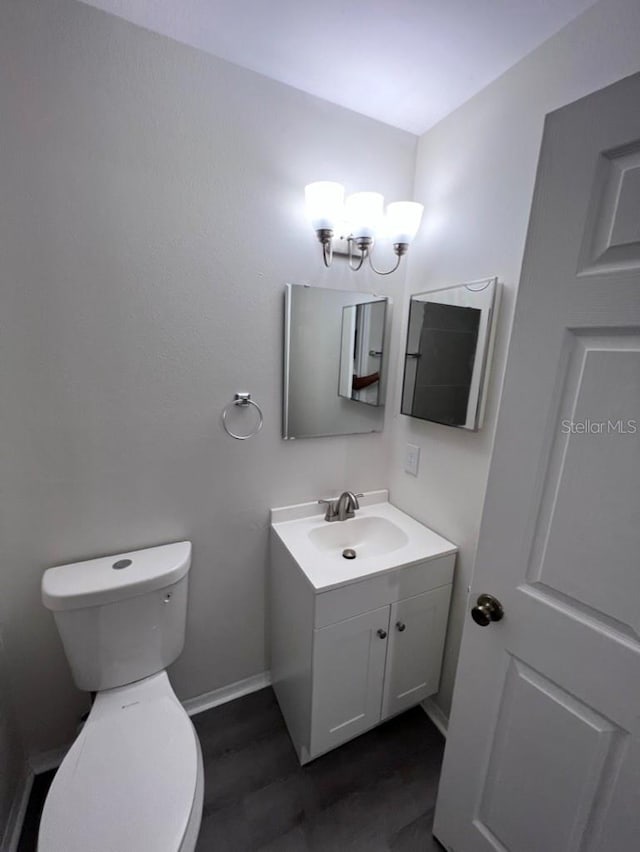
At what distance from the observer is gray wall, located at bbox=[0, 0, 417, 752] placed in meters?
0.98

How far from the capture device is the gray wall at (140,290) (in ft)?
3.23

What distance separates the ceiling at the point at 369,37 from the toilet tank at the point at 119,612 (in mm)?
1635

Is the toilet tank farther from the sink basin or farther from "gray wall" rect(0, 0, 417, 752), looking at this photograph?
the sink basin

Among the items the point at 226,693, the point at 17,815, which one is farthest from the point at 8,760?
the point at 226,693

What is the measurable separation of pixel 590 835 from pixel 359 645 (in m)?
0.66

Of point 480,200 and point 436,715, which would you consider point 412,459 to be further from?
point 436,715

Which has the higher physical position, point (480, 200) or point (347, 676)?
point (480, 200)

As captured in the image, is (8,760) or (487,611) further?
(8,760)

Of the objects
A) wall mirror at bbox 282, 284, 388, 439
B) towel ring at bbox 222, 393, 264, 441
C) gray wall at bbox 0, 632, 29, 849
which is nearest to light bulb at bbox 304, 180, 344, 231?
wall mirror at bbox 282, 284, 388, 439

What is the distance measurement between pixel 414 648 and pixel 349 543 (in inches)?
18.2

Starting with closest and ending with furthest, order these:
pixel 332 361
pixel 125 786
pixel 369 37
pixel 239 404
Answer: pixel 125 786 → pixel 369 37 → pixel 239 404 → pixel 332 361

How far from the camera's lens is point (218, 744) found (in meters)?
1.41

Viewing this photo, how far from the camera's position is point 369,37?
101 cm

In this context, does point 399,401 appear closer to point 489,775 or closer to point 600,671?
point 600,671
